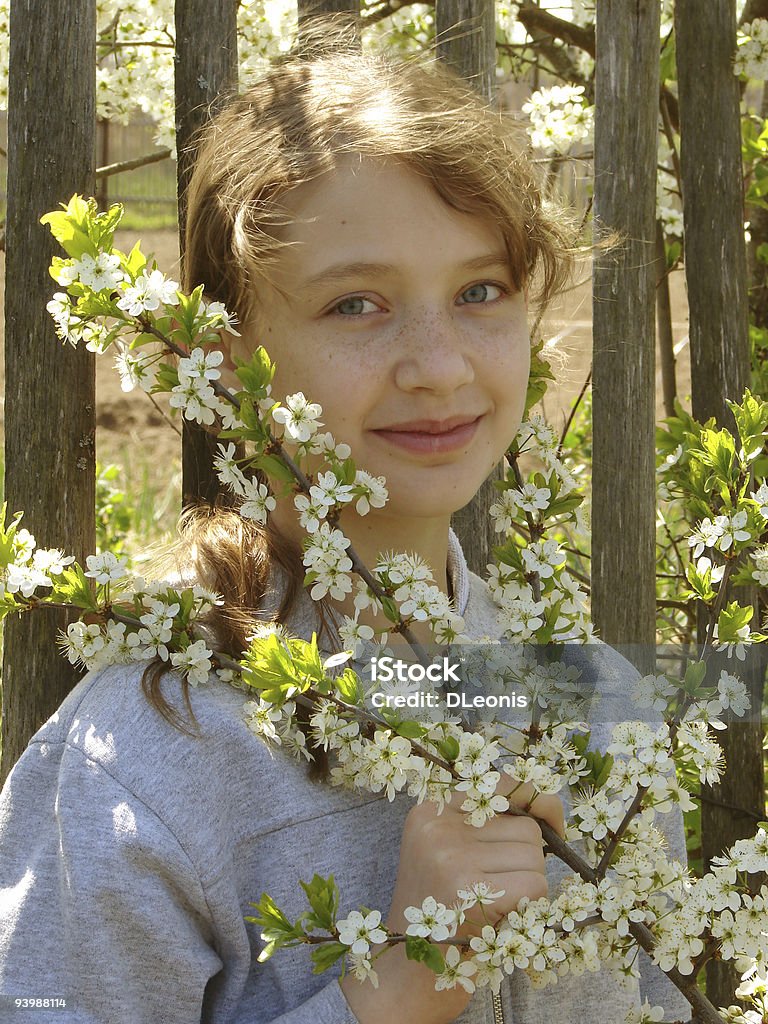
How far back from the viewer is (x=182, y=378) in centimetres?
116

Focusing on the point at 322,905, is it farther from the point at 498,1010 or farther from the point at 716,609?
the point at 716,609

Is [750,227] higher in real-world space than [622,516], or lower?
higher

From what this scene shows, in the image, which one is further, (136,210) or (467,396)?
(136,210)

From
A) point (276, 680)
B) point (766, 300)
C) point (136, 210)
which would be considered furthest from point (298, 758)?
point (136, 210)

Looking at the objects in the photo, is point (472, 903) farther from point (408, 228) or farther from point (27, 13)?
point (27, 13)

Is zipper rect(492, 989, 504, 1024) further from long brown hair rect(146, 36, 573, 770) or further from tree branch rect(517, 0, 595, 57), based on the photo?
tree branch rect(517, 0, 595, 57)

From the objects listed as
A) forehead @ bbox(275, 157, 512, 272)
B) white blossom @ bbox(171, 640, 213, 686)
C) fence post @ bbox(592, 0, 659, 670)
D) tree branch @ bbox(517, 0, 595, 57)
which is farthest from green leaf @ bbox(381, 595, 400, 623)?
tree branch @ bbox(517, 0, 595, 57)

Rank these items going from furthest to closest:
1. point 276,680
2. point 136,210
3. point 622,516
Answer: point 136,210, point 622,516, point 276,680

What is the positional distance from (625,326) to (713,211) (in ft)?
0.83

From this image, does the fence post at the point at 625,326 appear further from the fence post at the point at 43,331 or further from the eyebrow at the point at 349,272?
the fence post at the point at 43,331

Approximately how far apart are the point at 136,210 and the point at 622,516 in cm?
782

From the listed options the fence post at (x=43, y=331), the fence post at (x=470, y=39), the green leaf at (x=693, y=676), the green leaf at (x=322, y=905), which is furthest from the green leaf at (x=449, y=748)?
the fence post at (x=470, y=39)

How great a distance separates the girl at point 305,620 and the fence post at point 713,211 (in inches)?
18.6

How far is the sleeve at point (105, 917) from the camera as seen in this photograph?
3.91 feet
